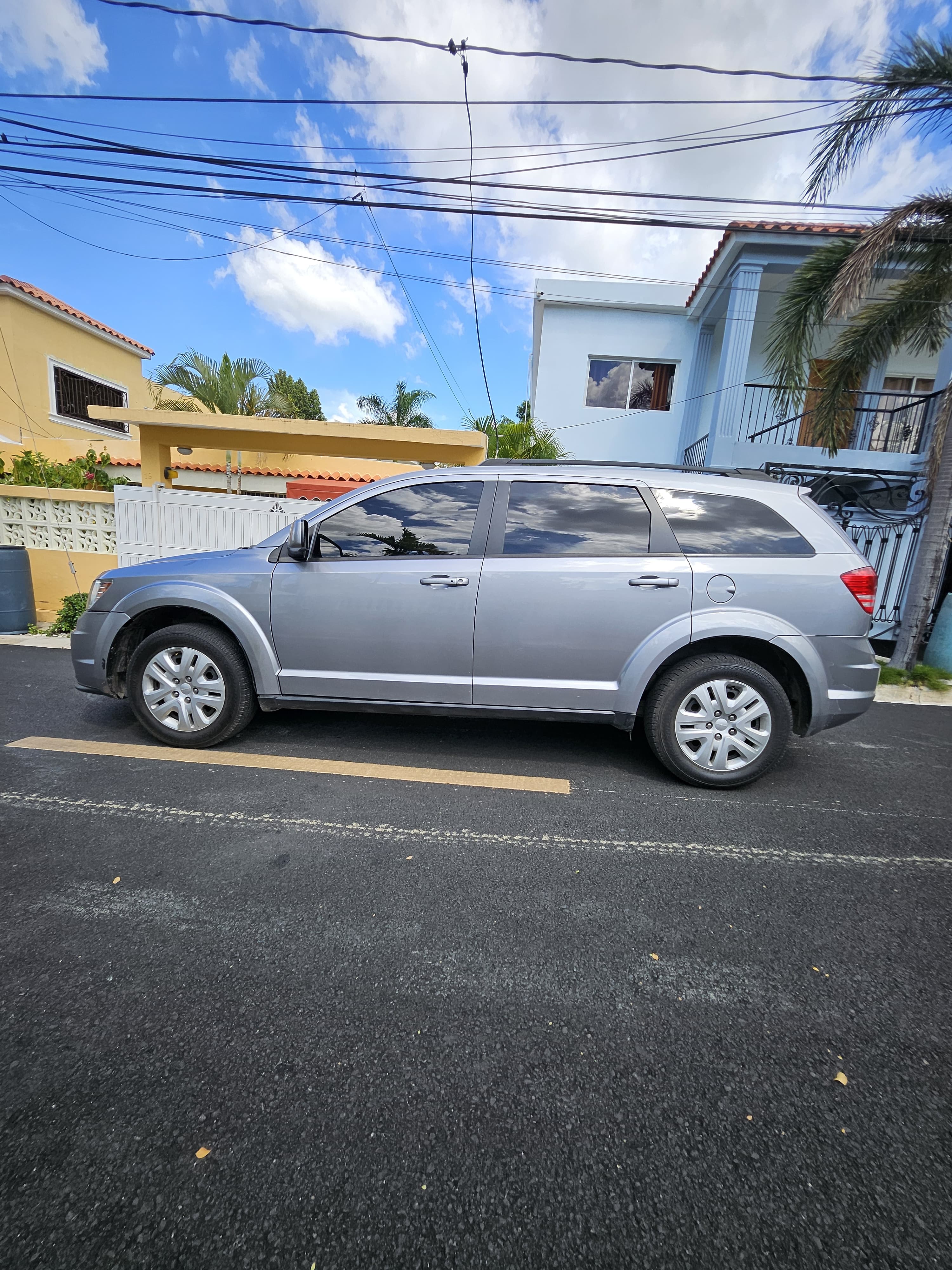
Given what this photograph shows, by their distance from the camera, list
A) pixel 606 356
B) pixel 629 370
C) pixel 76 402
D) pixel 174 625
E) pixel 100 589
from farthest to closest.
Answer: pixel 76 402 < pixel 629 370 < pixel 606 356 < pixel 100 589 < pixel 174 625

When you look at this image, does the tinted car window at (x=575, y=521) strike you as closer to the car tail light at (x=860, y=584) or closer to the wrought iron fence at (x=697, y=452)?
the car tail light at (x=860, y=584)

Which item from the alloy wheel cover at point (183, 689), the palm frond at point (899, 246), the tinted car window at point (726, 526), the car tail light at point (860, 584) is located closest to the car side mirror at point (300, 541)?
the alloy wheel cover at point (183, 689)

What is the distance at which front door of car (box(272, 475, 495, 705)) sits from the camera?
10.8 feet

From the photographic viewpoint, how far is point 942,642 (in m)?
7.20

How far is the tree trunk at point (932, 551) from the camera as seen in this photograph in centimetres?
681

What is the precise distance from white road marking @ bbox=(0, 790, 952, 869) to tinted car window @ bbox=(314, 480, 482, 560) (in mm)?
1522

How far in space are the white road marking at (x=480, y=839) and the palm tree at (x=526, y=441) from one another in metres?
9.98

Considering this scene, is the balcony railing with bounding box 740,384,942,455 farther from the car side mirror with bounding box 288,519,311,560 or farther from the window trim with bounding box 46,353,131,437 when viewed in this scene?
the window trim with bounding box 46,353,131,437

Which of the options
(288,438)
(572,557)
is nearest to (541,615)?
(572,557)

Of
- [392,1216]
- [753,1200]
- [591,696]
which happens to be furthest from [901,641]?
[392,1216]

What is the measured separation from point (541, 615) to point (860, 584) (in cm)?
176

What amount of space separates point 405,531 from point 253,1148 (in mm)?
2780

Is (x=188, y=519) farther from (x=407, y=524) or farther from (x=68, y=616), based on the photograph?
(x=407, y=524)

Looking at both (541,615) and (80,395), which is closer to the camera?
(541,615)
